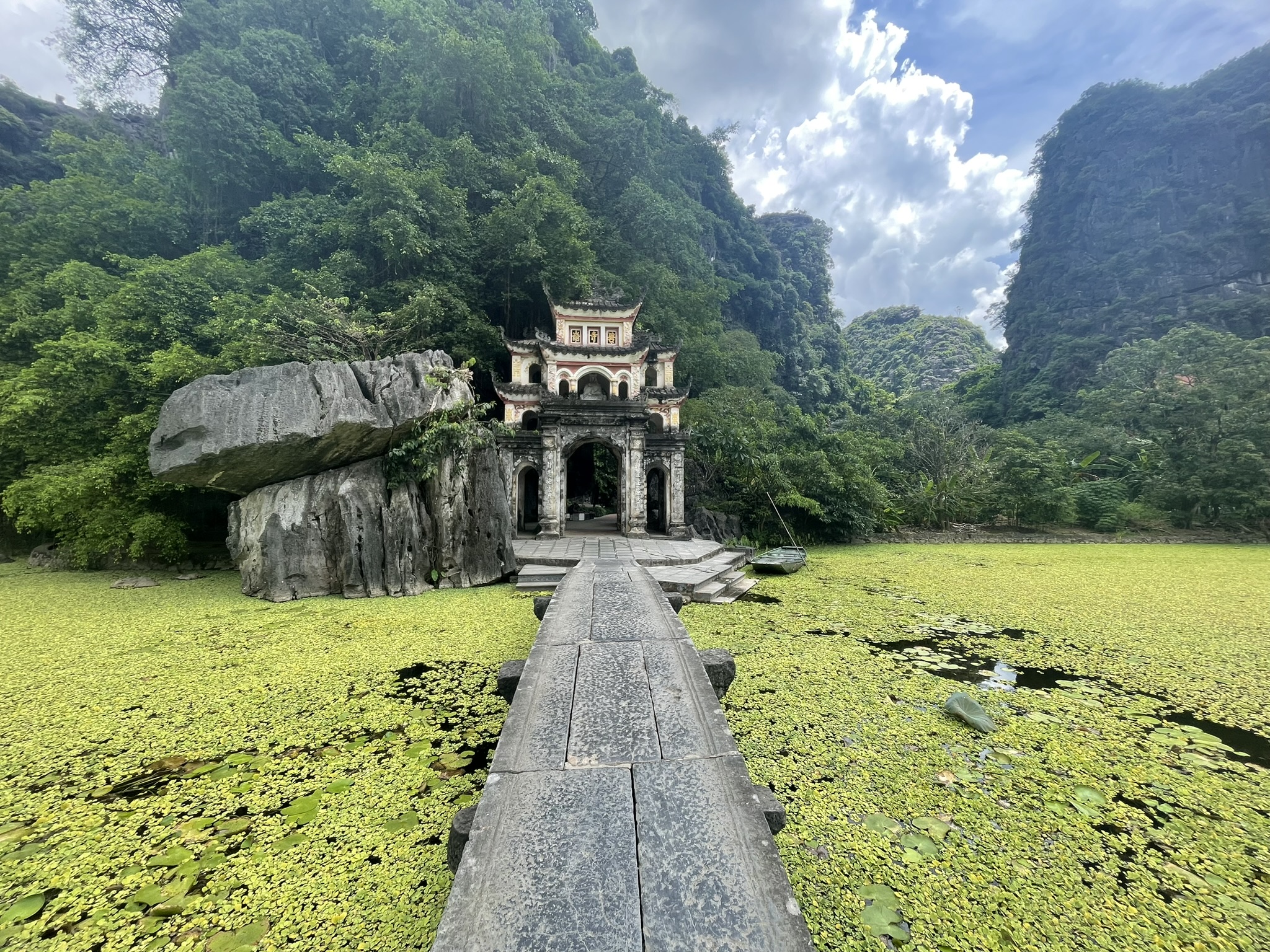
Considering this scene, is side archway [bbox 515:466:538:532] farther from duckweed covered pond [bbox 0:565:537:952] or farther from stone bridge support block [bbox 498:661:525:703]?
stone bridge support block [bbox 498:661:525:703]

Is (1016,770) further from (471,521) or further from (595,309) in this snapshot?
(595,309)

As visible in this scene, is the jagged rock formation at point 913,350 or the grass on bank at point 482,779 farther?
the jagged rock formation at point 913,350

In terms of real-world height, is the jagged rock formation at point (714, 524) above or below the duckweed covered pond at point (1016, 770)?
above

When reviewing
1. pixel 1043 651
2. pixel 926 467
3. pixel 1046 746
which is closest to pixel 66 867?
pixel 1046 746

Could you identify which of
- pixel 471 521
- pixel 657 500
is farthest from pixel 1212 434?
pixel 471 521

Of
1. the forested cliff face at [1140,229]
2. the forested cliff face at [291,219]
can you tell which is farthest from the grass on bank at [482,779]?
the forested cliff face at [1140,229]

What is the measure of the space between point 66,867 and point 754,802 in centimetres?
251

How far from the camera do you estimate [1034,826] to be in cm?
189

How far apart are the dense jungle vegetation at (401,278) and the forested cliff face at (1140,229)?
2.68 ft

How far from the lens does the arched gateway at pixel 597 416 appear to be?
961 centimetres

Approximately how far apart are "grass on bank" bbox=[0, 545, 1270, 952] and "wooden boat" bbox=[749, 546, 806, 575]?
8.85 ft

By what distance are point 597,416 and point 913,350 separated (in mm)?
47830

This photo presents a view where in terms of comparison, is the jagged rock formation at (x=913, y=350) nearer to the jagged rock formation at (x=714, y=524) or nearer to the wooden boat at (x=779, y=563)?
the jagged rock formation at (x=714, y=524)

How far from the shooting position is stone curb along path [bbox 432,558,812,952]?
42.4 inches
